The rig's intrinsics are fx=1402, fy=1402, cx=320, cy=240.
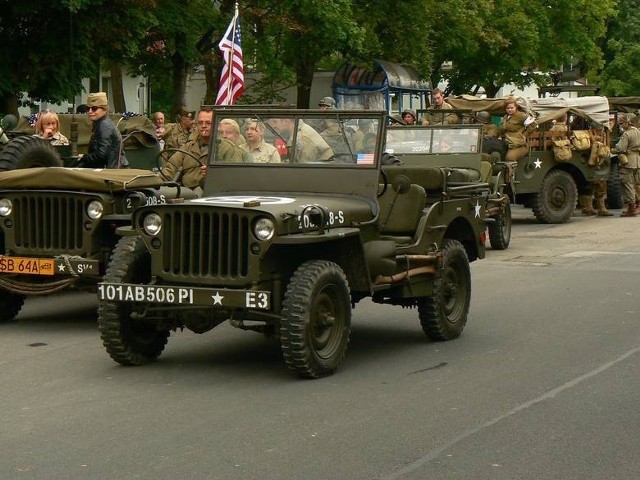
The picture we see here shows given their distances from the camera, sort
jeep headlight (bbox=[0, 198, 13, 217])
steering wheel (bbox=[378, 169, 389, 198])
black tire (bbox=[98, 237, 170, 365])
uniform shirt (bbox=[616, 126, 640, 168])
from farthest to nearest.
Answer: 1. uniform shirt (bbox=[616, 126, 640, 168])
2. jeep headlight (bbox=[0, 198, 13, 217])
3. steering wheel (bbox=[378, 169, 389, 198])
4. black tire (bbox=[98, 237, 170, 365])

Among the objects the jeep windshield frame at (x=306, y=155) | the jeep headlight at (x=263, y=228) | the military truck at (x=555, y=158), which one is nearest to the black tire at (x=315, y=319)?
the jeep headlight at (x=263, y=228)

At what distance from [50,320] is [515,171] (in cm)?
1239

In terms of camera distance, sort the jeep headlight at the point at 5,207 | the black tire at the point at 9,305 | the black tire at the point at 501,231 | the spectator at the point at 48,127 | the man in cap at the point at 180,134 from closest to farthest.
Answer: the jeep headlight at the point at 5,207, the black tire at the point at 9,305, the spectator at the point at 48,127, the man in cap at the point at 180,134, the black tire at the point at 501,231

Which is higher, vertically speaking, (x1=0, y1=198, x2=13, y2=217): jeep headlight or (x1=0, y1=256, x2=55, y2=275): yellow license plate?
(x1=0, y1=198, x2=13, y2=217): jeep headlight

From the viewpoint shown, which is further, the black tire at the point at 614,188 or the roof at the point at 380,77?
the roof at the point at 380,77

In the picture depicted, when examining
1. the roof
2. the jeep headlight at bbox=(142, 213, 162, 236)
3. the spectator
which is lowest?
the jeep headlight at bbox=(142, 213, 162, 236)

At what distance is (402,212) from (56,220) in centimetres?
303

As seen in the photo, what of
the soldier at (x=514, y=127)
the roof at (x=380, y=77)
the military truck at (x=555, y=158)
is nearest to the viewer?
the soldier at (x=514, y=127)

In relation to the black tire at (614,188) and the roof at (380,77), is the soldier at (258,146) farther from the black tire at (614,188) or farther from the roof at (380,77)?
the roof at (380,77)

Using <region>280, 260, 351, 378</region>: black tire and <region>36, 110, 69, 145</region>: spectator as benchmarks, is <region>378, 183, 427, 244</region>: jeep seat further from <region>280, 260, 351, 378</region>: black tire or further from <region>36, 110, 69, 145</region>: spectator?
<region>36, 110, 69, 145</region>: spectator

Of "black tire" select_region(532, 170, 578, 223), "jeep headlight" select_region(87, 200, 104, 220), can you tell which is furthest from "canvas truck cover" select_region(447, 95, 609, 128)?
"jeep headlight" select_region(87, 200, 104, 220)

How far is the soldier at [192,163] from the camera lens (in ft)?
44.0

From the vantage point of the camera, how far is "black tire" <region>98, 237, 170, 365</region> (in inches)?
372

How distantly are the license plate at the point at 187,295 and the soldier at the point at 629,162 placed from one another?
18.5m
